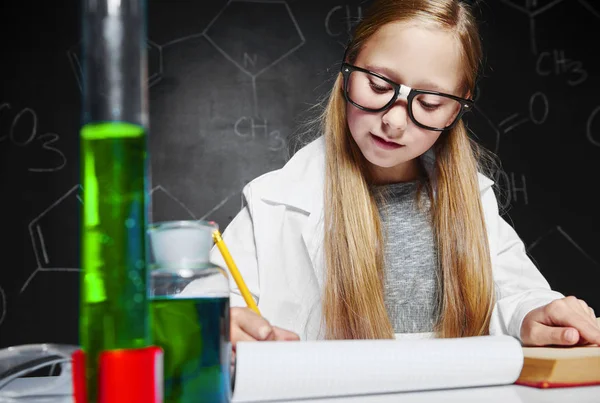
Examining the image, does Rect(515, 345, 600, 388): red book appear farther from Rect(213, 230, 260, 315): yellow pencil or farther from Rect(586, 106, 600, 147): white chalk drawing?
Rect(586, 106, 600, 147): white chalk drawing

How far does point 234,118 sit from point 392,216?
125 cm

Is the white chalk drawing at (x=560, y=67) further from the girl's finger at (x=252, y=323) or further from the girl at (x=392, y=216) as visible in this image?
the girl's finger at (x=252, y=323)

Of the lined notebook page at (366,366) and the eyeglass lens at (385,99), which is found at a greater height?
the eyeglass lens at (385,99)

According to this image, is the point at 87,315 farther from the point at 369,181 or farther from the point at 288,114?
the point at 288,114

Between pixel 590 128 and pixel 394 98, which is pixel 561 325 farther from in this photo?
pixel 590 128

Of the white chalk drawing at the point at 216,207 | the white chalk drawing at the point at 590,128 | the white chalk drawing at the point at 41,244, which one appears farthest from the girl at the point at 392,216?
the white chalk drawing at the point at 590,128

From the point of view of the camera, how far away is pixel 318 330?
42.9 inches

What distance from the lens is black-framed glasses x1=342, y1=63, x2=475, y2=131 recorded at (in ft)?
3.12

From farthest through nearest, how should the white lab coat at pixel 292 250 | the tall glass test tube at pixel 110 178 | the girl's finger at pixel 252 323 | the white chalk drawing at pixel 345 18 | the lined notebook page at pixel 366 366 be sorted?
the white chalk drawing at pixel 345 18 < the white lab coat at pixel 292 250 < the girl's finger at pixel 252 323 < the lined notebook page at pixel 366 366 < the tall glass test tube at pixel 110 178

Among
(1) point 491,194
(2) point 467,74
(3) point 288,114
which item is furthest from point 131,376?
(3) point 288,114

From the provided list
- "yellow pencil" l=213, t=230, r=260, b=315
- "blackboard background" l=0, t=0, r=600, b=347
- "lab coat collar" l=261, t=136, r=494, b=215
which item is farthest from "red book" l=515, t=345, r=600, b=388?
"blackboard background" l=0, t=0, r=600, b=347

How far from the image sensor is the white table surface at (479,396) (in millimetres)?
575

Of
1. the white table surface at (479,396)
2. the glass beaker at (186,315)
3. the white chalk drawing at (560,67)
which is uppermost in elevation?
the white chalk drawing at (560,67)

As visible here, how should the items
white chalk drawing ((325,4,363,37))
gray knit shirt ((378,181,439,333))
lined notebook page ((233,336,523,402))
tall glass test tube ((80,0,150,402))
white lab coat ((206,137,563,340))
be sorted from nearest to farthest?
tall glass test tube ((80,0,150,402)), lined notebook page ((233,336,523,402)), white lab coat ((206,137,563,340)), gray knit shirt ((378,181,439,333)), white chalk drawing ((325,4,363,37))
